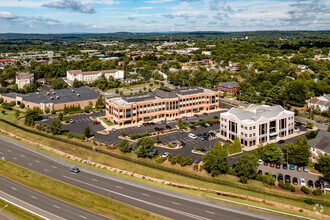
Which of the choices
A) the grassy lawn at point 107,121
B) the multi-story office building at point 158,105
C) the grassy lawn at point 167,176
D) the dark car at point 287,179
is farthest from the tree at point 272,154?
the grassy lawn at point 107,121

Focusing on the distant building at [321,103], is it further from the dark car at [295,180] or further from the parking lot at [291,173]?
the dark car at [295,180]

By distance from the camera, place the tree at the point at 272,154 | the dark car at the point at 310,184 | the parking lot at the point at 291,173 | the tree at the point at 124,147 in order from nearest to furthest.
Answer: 1. the dark car at the point at 310,184
2. the parking lot at the point at 291,173
3. the tree at the point at 272,154
4. the tree at the point at 124,147

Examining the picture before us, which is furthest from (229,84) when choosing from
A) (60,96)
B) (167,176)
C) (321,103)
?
(167,176)

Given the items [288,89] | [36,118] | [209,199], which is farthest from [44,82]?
[209,199]

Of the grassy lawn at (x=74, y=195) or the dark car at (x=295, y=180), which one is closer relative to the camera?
the grassy lawn at (x=74, y=195)

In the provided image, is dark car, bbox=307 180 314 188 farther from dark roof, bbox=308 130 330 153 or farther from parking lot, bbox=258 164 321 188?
dark roof, bbox=308 130 330 153

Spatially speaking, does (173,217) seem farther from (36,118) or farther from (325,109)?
(325,109)
